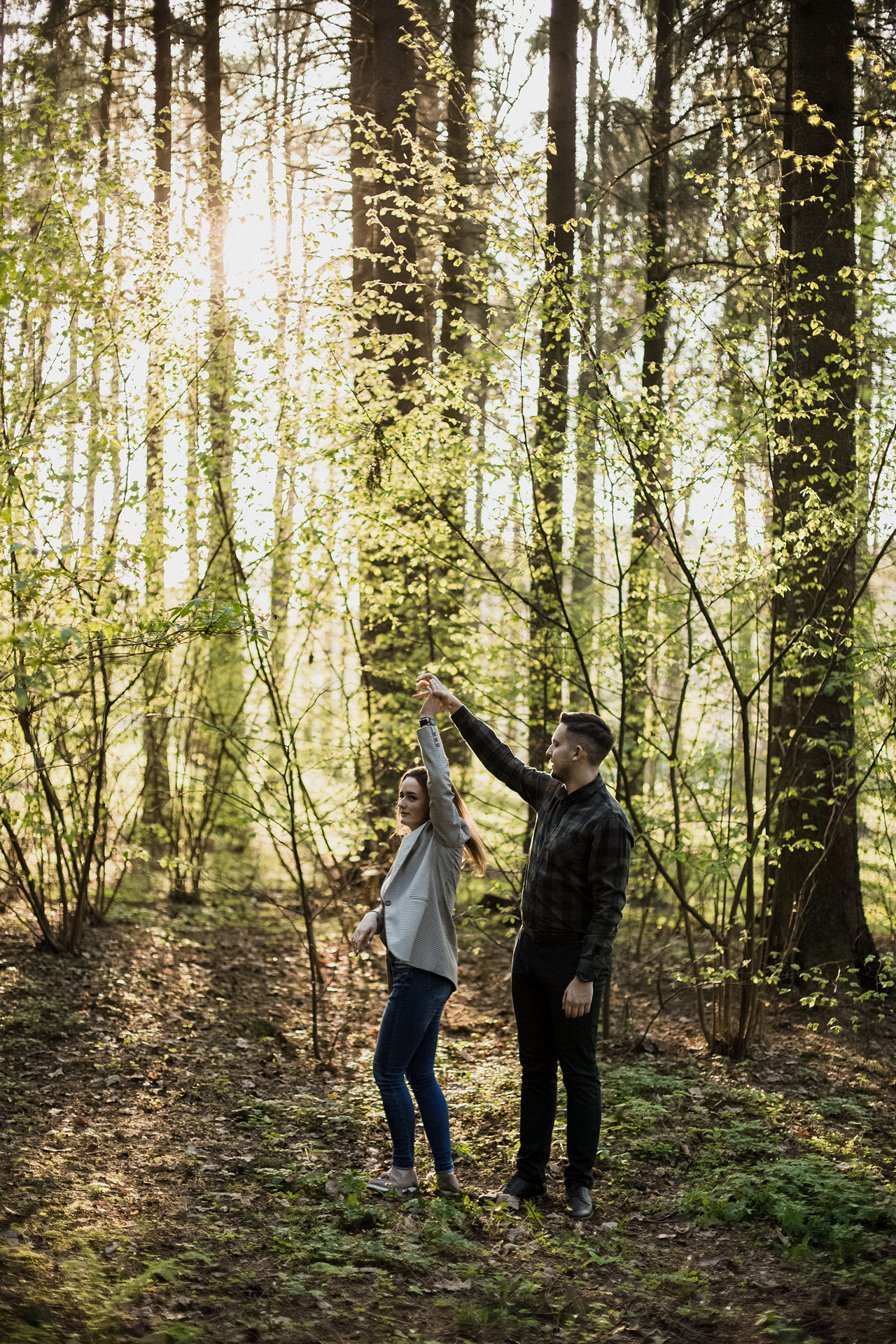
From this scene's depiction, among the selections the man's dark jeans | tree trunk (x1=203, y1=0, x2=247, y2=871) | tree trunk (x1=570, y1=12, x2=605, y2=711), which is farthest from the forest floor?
tree trunk (x1=570, y1=12, x2=605, y2=711)

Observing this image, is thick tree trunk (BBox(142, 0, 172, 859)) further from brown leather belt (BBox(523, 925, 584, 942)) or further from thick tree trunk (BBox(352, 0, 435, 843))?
brown leather belt (BBox(523, 925, 584, 942))

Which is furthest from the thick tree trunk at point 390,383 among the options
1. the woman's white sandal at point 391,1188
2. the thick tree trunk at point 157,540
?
the woman's white sandal at point 391,1188

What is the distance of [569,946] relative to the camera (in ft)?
13.4

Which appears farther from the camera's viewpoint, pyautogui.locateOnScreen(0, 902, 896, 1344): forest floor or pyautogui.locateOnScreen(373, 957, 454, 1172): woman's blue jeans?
pyautogui.locateOnScreen(373, 957, 454, 1172): woman's blue jeans

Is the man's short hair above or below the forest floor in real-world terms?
above

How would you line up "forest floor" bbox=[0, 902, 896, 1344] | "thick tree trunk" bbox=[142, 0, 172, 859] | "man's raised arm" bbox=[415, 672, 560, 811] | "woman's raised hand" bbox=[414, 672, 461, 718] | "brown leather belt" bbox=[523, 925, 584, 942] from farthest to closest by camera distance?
"thick tree trunk" bbox=[142, 0, 172, 859] → "man's raised arm" bbox=[415, 672, 560, 811] → "woman's raised hand" bbox=[414, 672, 461, 718] → "brown leather belt" bbox=[523, 925, 584, 942] → "forest floor" bbox=[0, 902, 896, 1344]

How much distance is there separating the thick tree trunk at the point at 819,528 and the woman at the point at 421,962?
252 cm

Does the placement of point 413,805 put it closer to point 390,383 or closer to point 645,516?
point 645,516

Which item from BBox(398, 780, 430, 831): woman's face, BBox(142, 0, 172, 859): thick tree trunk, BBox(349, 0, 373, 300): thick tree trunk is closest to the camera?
BBox(398, 780, 430, 831): woman's face

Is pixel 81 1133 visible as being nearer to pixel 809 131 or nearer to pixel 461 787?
pixel 461 787

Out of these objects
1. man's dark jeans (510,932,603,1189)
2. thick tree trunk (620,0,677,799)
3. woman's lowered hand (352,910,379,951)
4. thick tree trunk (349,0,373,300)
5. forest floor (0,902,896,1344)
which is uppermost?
thick tree trunk (349,0,373,300)

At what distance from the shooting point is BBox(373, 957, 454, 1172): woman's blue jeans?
4.05m

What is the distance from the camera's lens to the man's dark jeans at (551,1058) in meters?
4.09

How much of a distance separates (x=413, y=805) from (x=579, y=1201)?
5.59ft
